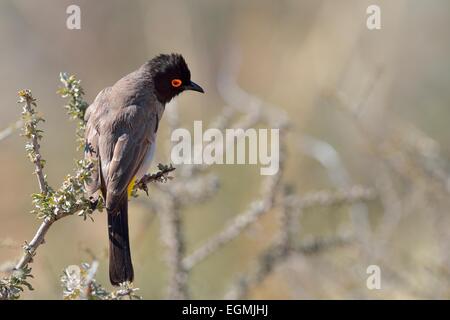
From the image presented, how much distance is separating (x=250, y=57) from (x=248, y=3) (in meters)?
0.82

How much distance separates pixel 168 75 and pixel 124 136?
949 millimetres

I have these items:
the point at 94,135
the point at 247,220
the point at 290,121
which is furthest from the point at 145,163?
the point at 290,121

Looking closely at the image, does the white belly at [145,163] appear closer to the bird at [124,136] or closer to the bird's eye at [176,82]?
the bird at [124,136]

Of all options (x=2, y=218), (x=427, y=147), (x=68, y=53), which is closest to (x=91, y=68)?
(x=68, y=53)

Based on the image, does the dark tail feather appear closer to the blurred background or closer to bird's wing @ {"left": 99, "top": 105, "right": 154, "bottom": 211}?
bird's wing @ {"left": 99, "top": 105, "right": 154, "bottom": 211}

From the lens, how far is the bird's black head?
17.5 feet

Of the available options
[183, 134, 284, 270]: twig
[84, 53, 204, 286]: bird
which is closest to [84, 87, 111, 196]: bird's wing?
[84, 53, 204, 286]: bird

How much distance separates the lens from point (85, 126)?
448 cm

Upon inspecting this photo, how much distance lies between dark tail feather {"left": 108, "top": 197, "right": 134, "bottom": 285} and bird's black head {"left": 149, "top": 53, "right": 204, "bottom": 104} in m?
1.25

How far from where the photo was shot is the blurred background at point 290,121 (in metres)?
6.13

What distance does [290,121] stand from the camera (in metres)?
6.49

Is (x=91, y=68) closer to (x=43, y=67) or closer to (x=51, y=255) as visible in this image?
(x=43, y=67)

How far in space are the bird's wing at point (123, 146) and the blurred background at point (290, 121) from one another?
2.12 ft

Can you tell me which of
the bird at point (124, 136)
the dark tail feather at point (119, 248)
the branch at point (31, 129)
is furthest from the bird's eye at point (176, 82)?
the branch at point (31, 129)
